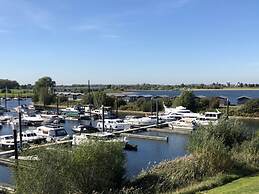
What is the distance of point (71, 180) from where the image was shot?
15.6m

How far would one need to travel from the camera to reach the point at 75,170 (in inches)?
614

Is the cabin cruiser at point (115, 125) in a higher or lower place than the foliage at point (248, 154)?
lower

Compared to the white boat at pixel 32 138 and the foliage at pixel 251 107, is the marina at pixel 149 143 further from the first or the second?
the foliage at pixel 251 107

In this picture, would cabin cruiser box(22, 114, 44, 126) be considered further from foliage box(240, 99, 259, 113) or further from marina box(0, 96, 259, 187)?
foliage box(240, 99, 259, 113)

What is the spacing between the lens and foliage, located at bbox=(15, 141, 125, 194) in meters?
14.5

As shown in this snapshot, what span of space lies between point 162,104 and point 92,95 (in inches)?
884

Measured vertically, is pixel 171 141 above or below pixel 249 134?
below

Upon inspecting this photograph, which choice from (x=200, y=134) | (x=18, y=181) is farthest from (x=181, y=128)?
(x=18, y=181)

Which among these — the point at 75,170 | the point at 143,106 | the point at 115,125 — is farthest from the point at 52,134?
the point at 143,106

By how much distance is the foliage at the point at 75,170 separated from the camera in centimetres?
1455

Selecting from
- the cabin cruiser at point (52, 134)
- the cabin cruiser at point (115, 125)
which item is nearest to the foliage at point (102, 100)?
the cabin cruiser at point (115, 125)

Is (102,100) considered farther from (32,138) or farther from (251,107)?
(32,138)

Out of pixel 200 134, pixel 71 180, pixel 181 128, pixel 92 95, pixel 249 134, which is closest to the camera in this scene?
pixel 71 180

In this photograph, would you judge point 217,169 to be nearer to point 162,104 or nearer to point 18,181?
point 18,181
